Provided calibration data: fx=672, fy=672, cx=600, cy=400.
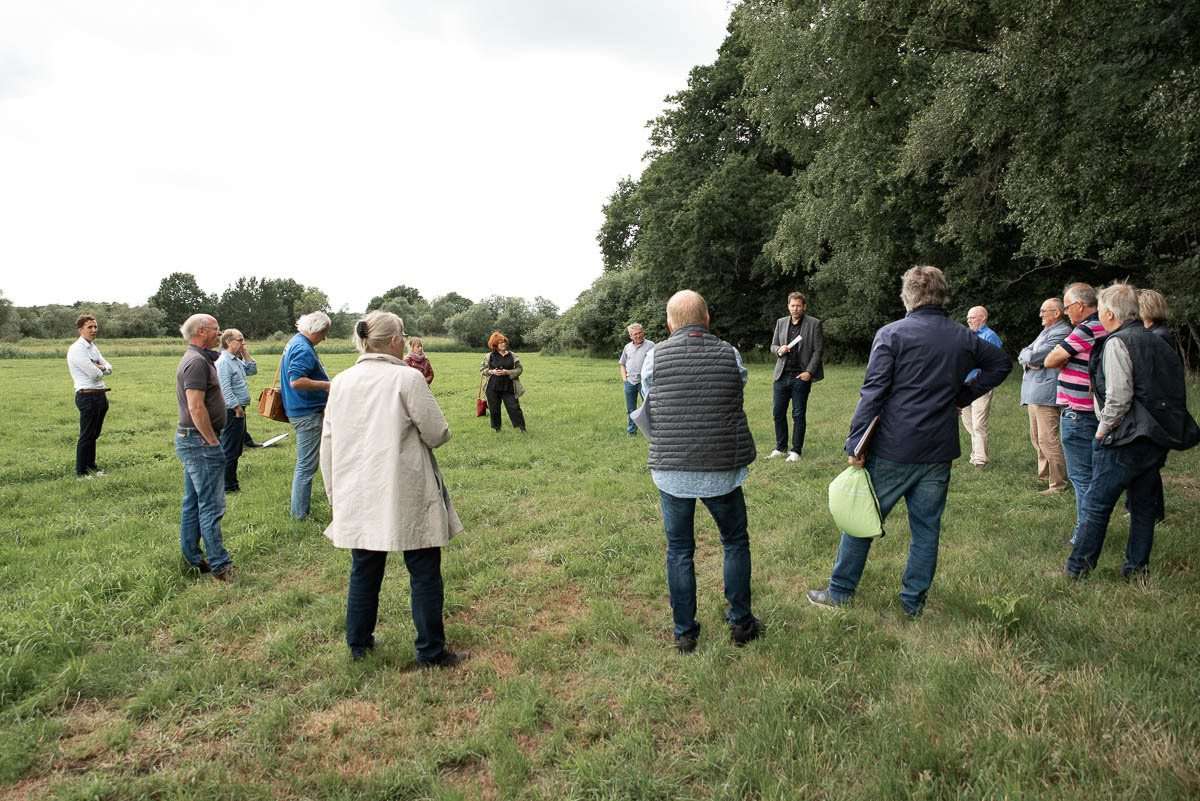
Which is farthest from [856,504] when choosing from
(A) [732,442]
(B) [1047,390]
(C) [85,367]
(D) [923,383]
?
(C) [85,367]

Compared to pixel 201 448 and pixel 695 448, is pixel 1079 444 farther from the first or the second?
pixel 201 448

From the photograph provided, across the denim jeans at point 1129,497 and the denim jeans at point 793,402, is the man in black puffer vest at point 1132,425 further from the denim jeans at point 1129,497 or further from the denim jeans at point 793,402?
the denim jeans at point 793,402

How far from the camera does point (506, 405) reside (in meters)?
12.7

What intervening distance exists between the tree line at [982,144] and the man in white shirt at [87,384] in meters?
12.6

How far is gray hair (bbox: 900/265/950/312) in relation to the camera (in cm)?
Answer: 409

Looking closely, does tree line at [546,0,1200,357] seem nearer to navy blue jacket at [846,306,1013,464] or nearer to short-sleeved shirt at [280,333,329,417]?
navy blue jacket at [846,306,1013,464]

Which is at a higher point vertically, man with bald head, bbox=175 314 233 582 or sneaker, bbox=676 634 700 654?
man with bald head, bbox=175 314 233 582

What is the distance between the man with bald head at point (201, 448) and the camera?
5.14 m

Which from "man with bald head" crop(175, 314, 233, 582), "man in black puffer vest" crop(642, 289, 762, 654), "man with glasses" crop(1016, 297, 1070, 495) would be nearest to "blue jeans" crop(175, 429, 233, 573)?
"man with bald head" crop(175, 314, 233, 582)

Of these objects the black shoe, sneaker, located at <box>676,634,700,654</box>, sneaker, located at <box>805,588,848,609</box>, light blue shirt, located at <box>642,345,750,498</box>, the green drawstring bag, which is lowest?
the black shoe

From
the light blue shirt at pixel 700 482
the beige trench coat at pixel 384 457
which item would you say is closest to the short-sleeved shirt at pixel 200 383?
the beige trench coat at pixel 384 457

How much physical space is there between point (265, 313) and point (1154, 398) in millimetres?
114085

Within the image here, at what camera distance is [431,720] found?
3387mm

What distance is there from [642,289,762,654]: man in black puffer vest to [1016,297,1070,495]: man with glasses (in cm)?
459
